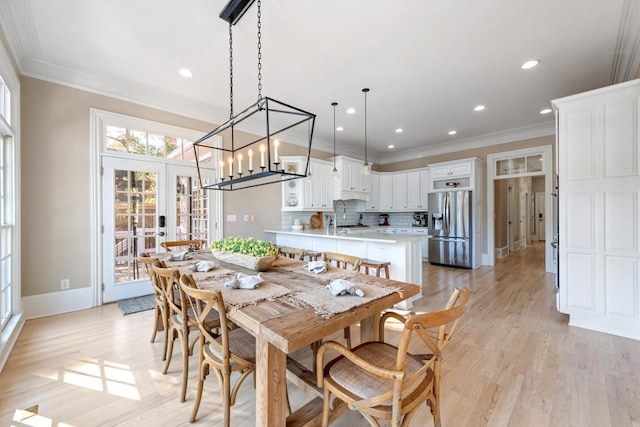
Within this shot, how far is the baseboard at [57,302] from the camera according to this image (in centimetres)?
303

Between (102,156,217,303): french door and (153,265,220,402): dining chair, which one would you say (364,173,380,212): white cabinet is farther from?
(153,265,220,402): dining chair

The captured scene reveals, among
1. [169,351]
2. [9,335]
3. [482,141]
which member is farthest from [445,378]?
[482,141]

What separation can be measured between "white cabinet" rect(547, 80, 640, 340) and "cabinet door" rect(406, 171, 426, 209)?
383 cm

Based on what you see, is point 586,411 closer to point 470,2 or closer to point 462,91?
point 470,2

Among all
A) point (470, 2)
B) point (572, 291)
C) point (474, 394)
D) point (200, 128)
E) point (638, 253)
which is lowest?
point (474, 394)

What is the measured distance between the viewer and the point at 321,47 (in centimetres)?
277

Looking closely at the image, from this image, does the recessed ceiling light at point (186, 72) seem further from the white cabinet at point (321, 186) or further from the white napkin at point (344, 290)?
the white napkin at point (344, 290)

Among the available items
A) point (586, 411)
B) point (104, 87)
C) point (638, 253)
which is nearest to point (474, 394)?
point (586, 411)

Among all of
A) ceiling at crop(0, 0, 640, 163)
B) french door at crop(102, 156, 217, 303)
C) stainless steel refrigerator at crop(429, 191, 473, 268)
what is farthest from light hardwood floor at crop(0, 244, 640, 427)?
ceiling at crop(0, 0, 640, 163)

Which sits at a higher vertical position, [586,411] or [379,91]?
[379,91]

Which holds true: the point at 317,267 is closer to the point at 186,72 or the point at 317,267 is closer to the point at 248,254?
the point at 248,254

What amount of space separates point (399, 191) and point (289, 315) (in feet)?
20.9

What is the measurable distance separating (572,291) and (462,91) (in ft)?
9.15

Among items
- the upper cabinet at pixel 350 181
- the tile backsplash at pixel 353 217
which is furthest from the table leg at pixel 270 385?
the upper cabinet at pixel 350 181
